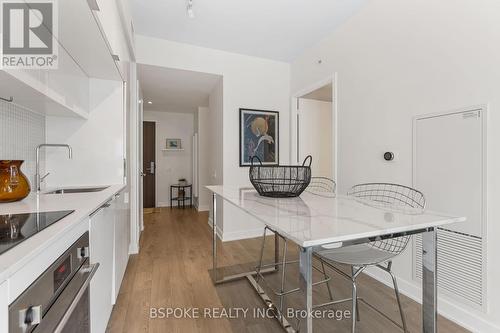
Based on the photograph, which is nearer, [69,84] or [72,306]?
[72,306]

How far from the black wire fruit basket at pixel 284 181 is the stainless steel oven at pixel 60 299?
96 cm

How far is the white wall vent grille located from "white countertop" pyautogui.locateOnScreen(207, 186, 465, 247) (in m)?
0.90

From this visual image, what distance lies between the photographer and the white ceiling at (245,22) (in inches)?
94.8

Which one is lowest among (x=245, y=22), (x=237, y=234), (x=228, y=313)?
(x=228, y=313)

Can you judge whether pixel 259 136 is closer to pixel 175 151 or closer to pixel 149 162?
pixel 175 151

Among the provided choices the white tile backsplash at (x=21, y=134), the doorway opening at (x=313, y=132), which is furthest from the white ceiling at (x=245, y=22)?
the white tile backsplash at (x=21, y=134)

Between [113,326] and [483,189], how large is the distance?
2.61 meters

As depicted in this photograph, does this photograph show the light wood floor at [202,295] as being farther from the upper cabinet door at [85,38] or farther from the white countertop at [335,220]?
the upper cabinet door at [85,38]

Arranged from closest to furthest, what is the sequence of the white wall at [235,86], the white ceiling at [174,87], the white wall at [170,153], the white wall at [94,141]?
the white wall at [94,141] → the white wall at [235,86] → the white ceiling at [174,87] → the white wall at [170,153]

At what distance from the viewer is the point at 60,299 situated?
2.57 feet

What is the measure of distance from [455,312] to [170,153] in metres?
5.68

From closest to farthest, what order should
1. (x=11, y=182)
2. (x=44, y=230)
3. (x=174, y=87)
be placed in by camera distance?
1. (x=44, y=230)
2. (x=11, y=182)
3. (x=174, y=87)

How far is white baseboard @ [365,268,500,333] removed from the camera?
→ 1519 millimetres

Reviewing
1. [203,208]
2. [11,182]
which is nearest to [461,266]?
[11,182]
